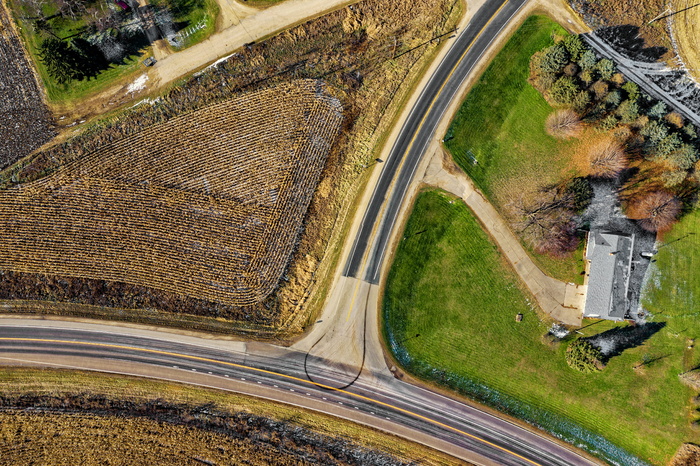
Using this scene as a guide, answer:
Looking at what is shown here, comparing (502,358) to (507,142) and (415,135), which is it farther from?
(415,135)

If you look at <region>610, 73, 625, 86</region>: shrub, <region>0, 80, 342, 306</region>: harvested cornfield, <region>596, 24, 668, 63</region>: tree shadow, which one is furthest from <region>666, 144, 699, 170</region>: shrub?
<region>0, 80, 342, 306</region>: harvested cornfield

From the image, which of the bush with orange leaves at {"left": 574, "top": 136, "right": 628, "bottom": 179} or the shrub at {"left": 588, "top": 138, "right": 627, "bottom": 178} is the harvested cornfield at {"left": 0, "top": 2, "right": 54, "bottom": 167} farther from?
the shrub at {"left": 588, "top": 138, "right": 627, "bottom": 178}

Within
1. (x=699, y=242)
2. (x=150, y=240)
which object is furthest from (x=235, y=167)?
(x=699, y=242)

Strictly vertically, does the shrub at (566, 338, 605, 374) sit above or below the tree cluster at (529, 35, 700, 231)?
below

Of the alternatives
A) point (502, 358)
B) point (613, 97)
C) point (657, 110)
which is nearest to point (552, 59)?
point (613, 97)

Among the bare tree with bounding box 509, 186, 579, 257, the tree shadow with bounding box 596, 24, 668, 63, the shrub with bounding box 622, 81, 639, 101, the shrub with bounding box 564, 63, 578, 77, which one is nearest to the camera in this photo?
the shrub with bounding box 564, 63, 578, 77

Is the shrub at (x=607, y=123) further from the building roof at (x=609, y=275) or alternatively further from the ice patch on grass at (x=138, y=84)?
the ice patch on grass at (x=138, y=84)
